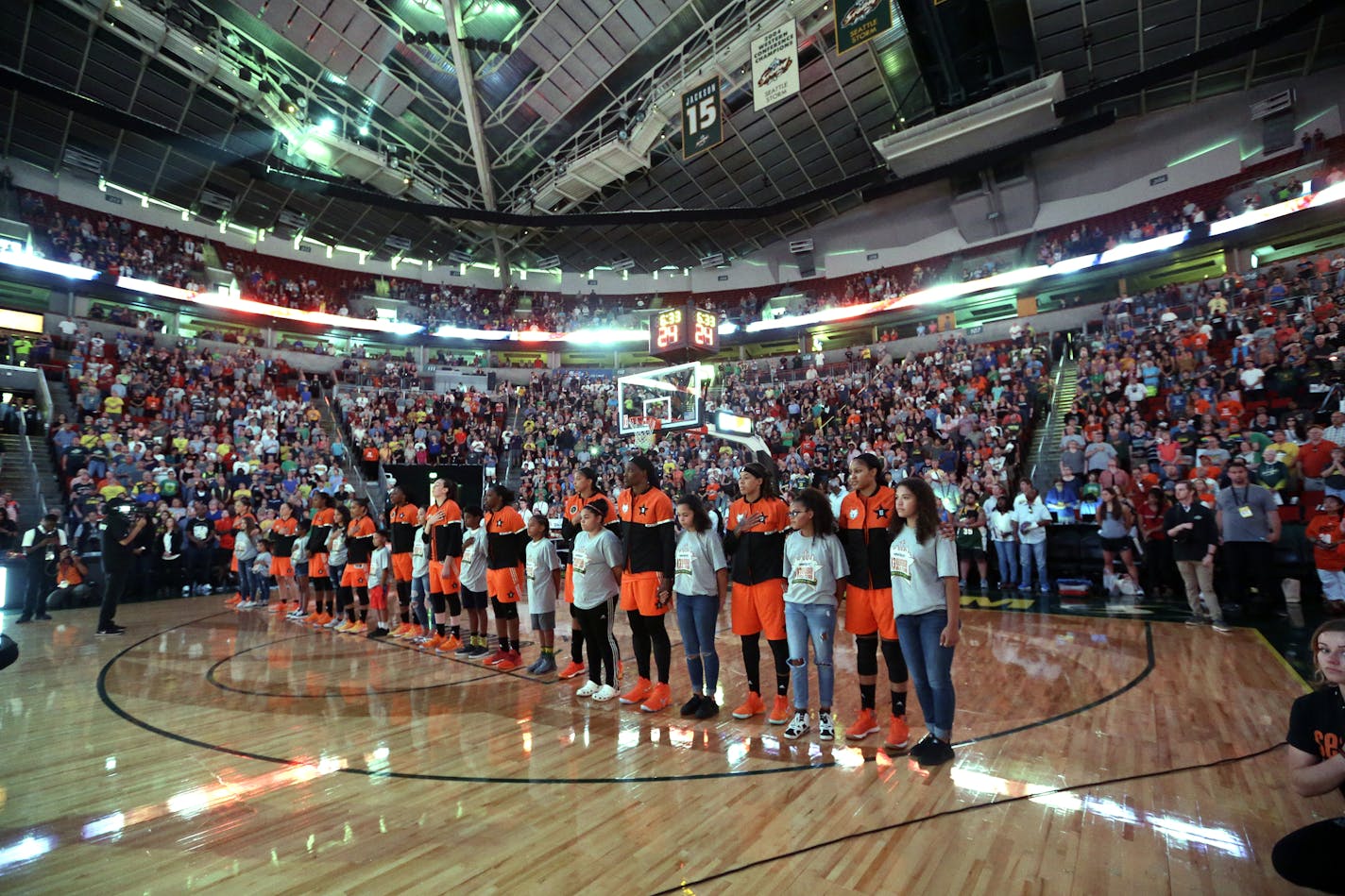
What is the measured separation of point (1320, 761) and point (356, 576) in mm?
9243

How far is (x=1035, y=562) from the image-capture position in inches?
397

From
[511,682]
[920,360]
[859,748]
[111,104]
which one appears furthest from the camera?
[920,360]

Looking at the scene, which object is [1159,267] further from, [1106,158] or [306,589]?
[306,589]

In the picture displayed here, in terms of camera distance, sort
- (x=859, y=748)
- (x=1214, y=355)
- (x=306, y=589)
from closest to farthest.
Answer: (x=859, y=748) → (x=306, y=589) → (x=1214, y=355)

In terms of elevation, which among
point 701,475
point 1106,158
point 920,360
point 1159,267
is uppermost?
point 1106,158

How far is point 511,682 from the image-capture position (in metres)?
5.80

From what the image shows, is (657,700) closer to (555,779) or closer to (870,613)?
(555,779)

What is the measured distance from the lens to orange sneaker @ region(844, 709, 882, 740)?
4.11 meters

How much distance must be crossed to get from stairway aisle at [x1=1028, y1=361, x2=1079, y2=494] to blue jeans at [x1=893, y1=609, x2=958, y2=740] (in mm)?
10488

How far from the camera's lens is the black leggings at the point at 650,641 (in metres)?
4.89

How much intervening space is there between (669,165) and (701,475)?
44.8 ft

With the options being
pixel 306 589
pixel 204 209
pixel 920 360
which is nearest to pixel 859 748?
pixel 306 589

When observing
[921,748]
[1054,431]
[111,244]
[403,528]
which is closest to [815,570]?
[921,748]

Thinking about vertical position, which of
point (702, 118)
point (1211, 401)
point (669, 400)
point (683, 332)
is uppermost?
point (702, 118)
